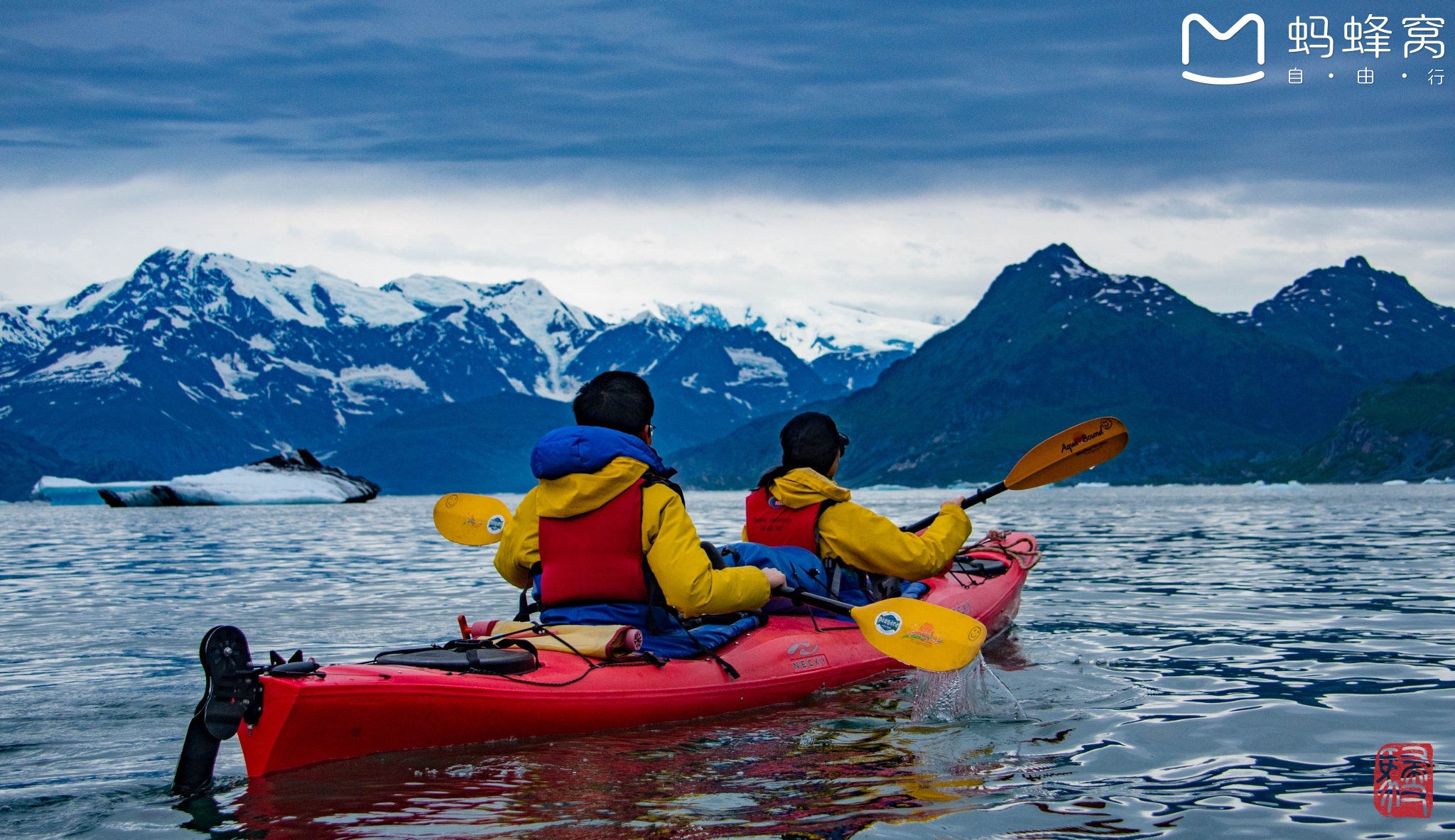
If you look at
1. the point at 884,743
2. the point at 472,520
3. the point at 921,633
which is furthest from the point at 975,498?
the point at 472,520

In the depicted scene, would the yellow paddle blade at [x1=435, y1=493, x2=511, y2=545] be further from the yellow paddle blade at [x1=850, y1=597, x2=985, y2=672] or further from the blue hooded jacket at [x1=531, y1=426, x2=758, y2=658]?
the yellow paddle blade at [x1=850, y1=597, x2=985, y2=672]

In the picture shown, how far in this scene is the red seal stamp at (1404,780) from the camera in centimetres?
712

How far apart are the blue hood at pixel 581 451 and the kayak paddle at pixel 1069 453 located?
5762 mm

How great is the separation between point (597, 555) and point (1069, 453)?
701 cm

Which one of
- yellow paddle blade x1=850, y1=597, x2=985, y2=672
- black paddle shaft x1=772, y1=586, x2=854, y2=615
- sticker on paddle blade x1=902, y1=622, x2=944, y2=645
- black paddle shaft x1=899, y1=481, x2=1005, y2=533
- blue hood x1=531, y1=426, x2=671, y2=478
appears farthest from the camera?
black paddle shaft x1=899, y1=481, x2=1005, y2=533

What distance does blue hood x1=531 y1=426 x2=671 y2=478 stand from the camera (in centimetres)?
841

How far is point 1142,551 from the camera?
105 feet

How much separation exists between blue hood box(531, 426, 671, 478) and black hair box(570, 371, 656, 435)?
25cm

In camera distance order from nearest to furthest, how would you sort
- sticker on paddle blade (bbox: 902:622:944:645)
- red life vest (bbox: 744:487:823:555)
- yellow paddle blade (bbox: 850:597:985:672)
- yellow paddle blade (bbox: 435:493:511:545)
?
yellow paddle blade (bbox: 850:597:985:672) < sticker on paddle blade (bbox: 902:622:944:645) < red life vest (bbox: 744:487:823:555) < yellow paddle blade (bbox: 435:493:511:545)

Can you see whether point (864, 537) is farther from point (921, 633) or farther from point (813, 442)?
point (921, 633)

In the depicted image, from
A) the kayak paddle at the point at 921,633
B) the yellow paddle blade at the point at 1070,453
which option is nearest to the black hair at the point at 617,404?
the kayak paddle at the point at 921,633

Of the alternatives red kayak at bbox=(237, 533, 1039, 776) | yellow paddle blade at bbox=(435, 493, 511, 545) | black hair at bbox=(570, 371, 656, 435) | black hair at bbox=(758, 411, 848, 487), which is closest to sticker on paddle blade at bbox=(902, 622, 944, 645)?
red kayak at bbox=(237, 533, 1039, 776)

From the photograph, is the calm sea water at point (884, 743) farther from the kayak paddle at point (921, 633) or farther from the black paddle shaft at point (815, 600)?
the black paddle shaft at point (815, 600)

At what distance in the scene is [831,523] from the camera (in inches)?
420
